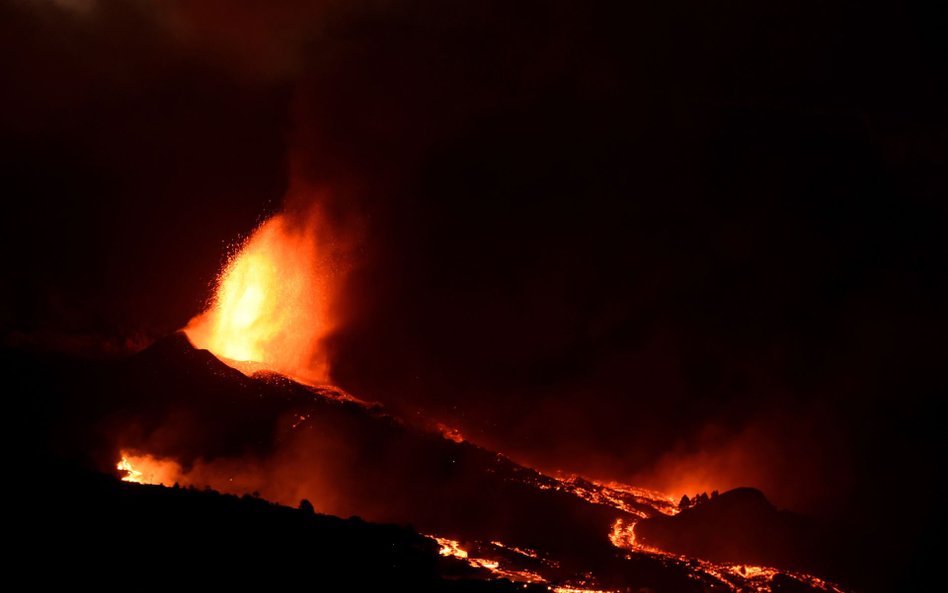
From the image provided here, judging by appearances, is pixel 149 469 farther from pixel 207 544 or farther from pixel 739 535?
pixel 739 535

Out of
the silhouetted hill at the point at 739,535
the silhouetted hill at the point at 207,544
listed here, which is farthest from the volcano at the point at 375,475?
the silhouetted hill at the point at 207,544

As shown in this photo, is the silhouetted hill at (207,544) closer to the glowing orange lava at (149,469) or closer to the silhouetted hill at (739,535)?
the glowing orange lava at (149,469)

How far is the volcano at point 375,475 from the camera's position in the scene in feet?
85.8

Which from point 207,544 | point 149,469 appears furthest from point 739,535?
point 207,544

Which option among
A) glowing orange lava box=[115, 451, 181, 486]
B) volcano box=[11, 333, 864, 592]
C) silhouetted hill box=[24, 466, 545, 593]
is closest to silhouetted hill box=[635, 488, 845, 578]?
volcano box=[11, 333, 864, 592]

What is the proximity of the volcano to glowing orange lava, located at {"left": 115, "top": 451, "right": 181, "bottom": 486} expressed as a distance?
55 millimetres

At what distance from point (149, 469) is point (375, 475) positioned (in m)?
6.88

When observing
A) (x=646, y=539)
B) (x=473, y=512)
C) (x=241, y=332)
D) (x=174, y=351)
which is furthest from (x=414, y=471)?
→ (x=241, y=332)

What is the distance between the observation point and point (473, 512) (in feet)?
97.4

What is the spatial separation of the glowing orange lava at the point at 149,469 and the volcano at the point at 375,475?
55 millimetres

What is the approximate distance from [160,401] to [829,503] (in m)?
31.6

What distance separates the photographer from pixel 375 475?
3066 cm

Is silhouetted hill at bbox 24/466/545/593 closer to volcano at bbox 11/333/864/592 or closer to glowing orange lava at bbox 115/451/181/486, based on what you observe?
volcano at bbox 11/333/864/592

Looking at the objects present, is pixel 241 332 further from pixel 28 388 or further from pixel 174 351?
pixel 28 388
